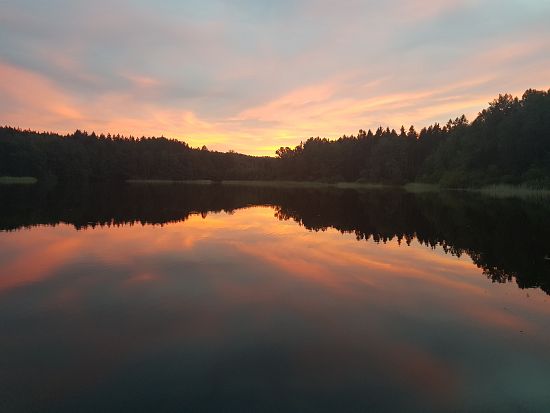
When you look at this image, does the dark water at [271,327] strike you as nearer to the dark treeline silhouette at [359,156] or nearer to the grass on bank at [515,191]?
the grass on bank at [515,191]

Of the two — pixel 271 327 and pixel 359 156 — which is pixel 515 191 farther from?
pixel 359 156

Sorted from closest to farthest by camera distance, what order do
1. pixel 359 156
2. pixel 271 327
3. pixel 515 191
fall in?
pixel 271 327, pixel 515 191, pixel 359 156

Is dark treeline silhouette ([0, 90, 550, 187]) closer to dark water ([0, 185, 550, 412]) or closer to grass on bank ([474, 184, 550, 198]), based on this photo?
grass on bank ([474, 184, 550, 198])

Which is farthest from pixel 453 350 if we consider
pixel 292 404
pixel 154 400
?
pixel 154 400

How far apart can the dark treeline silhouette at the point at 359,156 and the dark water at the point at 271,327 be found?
57.1 metres

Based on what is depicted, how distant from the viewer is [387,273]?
44.3ft

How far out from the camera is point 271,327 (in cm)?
833

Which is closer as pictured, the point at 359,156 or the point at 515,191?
the point at 515,191

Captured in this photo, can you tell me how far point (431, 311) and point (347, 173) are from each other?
128059 millimetres

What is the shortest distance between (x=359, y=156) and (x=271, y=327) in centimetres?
13083

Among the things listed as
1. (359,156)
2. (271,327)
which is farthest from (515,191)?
(359,156)

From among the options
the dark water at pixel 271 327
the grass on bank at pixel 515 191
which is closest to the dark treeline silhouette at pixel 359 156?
the grass on bank at pixel 515 191

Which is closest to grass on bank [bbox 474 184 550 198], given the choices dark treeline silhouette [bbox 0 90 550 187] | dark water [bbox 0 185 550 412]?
dark treeline silhouette [bbox 0 90 550 187]

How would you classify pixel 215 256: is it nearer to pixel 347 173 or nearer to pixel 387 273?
pixel 387 273
